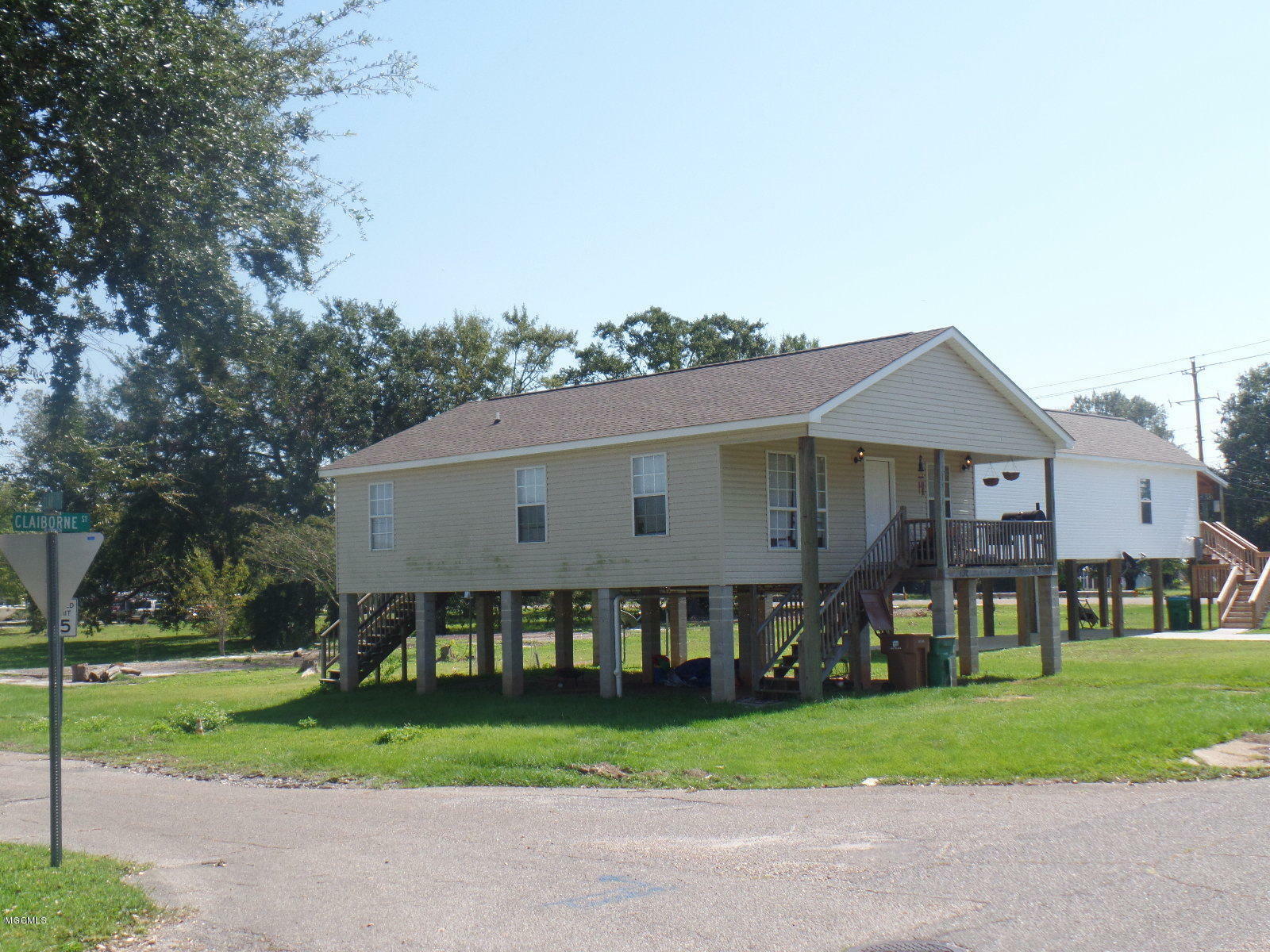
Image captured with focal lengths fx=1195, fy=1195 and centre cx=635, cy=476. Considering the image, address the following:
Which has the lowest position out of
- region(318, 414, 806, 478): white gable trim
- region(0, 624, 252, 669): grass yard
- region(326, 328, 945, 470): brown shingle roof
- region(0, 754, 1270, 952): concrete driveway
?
region(0, 624, 252, 669): grass yard

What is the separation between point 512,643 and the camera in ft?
78.9

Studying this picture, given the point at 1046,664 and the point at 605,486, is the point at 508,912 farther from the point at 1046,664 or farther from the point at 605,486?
the point at 1046,664

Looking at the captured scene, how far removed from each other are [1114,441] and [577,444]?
72.6 feet

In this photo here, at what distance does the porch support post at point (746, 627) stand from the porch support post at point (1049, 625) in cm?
565

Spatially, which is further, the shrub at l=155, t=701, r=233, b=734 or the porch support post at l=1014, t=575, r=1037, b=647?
the porch support post at l=1014, t=575, r=1037, b=647

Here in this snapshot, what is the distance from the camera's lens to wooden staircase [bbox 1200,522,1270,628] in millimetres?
36156

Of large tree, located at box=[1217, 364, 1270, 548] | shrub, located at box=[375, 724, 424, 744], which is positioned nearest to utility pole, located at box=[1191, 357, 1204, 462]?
large tree, located at box=[1217, 364, 1270, 548]

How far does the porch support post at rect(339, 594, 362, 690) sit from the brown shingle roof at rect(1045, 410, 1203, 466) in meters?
20.0

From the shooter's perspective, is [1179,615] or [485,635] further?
[1179,615]

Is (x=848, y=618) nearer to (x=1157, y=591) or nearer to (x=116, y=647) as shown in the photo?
(x=1157, y=591)

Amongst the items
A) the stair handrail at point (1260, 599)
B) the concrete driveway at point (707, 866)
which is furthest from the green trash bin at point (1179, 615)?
the concrete driveway at point (707, 866)

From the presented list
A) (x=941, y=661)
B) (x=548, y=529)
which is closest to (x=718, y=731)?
(x=941, y=661)

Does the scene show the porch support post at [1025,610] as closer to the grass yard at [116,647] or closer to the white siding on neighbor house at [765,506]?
the white siding on neighbor house at [765,506]

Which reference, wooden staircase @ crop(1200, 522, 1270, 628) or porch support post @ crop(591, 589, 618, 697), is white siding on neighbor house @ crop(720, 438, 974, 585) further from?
wooden staircase @ crop(1200, 522, 1270, 628)
